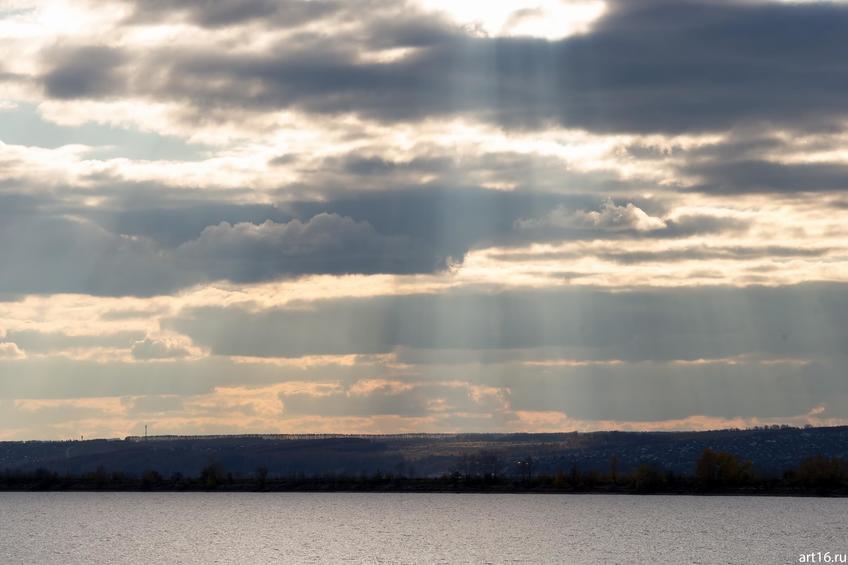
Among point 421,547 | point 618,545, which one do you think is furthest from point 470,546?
point 618,545

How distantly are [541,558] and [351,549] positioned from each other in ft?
101

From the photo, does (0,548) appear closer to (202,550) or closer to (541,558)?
(202,550)

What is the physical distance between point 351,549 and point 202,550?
19.2 m

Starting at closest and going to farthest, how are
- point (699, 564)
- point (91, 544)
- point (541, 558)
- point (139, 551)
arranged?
point (699, 564)
point (541, 558)
point (139, 551)
point (91, 544)

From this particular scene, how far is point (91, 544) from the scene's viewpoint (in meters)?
193

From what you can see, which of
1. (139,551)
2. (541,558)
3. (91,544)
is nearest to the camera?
(541,558)

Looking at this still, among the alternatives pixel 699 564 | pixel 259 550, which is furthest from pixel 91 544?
pixel 699 564

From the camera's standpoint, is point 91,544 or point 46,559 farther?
point 91,544

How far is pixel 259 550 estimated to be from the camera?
595 ft

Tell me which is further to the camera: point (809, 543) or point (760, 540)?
point (760, 540)

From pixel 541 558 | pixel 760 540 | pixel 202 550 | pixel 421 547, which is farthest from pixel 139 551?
pixel 760 540

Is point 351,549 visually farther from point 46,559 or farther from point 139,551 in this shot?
point 46,559

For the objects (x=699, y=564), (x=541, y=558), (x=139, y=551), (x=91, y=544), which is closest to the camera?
(x=699, y=564)

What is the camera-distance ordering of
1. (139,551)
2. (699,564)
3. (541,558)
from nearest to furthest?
(699,564) → (541,558) → (139,551)
